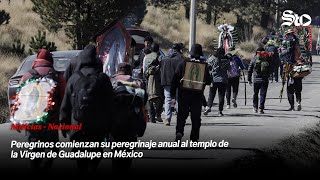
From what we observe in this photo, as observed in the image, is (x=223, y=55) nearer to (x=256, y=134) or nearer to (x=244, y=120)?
(x=244, y=120)

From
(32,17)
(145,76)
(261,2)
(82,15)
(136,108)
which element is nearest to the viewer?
(136,108)

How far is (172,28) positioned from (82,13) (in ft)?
82.3

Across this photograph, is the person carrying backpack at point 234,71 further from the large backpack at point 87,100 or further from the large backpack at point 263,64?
the large backpack at point 87,100

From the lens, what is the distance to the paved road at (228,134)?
440 inches

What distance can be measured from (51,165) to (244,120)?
327 inches

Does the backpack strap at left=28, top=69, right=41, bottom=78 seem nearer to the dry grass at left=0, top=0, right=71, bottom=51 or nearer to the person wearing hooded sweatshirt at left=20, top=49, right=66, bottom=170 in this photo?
the person wearing hooded sweatshirt at left=20, top=49, right=66, bottom=170

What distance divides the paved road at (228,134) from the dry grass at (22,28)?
19.6 m

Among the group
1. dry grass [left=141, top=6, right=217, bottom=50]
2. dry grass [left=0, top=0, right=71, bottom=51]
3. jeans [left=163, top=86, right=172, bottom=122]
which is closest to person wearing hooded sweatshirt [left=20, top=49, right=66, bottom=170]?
jeans [left=163, top=86, right=172, bottom=122]

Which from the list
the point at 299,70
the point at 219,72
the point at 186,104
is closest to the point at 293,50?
the point at 299,70

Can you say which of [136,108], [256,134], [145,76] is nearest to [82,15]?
[145,76]

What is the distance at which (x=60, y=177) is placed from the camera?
9.93 m

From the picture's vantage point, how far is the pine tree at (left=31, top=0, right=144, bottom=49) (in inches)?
1204

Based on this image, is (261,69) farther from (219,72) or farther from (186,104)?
(186,104)

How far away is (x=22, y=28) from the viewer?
4578 cm
